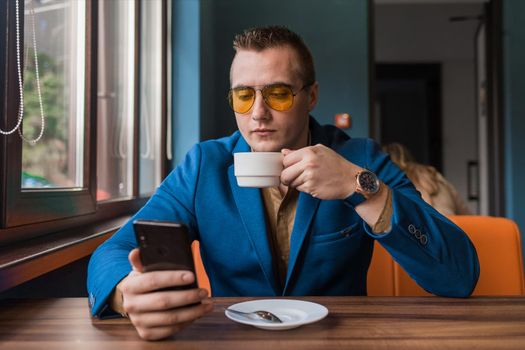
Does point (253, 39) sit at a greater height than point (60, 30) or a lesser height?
lesser

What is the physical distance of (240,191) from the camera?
1.31 m

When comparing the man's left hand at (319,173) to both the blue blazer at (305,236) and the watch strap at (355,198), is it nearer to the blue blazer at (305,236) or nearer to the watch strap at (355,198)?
the watch strap at (355,198)

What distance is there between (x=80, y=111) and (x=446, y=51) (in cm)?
660

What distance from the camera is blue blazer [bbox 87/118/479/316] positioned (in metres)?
1.09

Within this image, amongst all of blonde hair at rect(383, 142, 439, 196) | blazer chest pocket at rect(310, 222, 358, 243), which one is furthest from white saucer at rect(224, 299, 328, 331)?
blonde hair at rect(383, 142, 439, 196)

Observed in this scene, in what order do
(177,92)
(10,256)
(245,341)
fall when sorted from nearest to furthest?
(245,341), (10,256), (177,92)

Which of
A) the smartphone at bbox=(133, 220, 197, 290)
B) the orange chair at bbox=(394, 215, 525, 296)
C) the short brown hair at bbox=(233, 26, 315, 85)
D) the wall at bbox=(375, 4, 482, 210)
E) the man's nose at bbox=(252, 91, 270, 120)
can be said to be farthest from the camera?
the wall at bbox=(375, 4, 482, 210)

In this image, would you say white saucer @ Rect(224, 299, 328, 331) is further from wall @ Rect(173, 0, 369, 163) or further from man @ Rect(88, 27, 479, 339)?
wall @ Rect(173, 0, 369, 163)

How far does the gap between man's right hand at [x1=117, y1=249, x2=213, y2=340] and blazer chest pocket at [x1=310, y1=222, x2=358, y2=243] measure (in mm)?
525

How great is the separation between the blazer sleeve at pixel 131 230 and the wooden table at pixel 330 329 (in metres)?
0.05

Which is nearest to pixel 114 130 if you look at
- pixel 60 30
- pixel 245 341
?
pixel 60 30

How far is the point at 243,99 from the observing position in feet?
4.03

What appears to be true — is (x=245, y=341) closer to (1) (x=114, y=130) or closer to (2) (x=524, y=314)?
(2) (x=524, y=314)

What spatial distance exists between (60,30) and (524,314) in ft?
6.14
